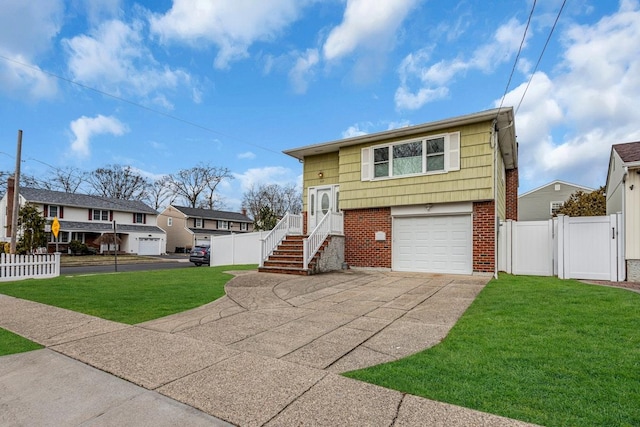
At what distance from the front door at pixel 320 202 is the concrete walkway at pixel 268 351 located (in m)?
6.67

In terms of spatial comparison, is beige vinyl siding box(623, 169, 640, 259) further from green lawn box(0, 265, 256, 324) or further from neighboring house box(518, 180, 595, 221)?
neighboring house box(518, 180, 595, 221)

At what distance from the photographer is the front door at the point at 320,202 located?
13.7m

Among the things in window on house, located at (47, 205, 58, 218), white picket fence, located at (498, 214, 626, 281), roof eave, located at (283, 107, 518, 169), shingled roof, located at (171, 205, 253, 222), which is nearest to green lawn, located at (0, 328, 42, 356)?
roof eave, located at (283, 107, 518, 169)

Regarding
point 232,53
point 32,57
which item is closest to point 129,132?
point 32,57

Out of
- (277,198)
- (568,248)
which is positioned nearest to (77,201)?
(277,198)

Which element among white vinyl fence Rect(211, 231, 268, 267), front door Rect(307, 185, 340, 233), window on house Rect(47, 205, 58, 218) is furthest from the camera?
window on house Rect(47, 205, 58, 218)

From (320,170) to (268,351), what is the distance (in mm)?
10916

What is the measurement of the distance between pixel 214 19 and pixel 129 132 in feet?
37.4

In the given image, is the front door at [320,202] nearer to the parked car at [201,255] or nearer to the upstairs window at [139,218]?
the parked car at [201,255]

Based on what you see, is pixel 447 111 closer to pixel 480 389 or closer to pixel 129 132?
pixel 480 389

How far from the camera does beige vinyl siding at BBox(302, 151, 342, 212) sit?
13844mm

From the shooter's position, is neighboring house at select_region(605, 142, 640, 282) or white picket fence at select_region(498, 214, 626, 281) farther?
white picket fence at select_region(498, 214, 626, 281)

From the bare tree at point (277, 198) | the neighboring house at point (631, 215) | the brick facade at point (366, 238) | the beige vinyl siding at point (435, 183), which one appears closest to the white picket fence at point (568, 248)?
the neighboring house at point (631, 215)

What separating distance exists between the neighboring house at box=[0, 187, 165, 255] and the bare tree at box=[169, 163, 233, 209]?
11.4 m
